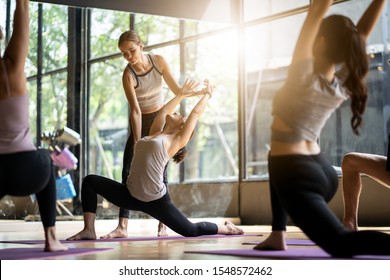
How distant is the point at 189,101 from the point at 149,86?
2.92 meters

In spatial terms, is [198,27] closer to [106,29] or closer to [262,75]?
[262,75]

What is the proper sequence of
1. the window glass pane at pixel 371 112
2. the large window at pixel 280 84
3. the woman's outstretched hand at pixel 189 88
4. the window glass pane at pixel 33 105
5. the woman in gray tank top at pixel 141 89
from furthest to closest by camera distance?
the window glass pane at pixel 33 105 → the large window at pixel 280 84 → the window glass pane at pixel 371 112 → the woman in gray tank top at pixel 141 89 → the woman's outstretched hand at pixel 189 88

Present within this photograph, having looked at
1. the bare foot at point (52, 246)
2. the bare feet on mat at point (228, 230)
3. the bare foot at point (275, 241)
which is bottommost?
the bare feet on mat at point (228, 230)

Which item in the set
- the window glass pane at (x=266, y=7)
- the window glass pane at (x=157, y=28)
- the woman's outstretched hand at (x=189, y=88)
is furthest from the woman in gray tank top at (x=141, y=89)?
the window glass pane at (x=157, y=28)

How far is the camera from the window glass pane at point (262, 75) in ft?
22.6

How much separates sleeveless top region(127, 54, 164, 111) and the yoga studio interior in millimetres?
2051

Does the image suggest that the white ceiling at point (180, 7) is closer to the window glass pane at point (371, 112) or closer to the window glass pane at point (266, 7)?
the window glass pane at point (266, 7)

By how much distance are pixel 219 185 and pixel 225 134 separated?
888 mm

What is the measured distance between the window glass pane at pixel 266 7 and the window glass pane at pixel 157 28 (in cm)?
86

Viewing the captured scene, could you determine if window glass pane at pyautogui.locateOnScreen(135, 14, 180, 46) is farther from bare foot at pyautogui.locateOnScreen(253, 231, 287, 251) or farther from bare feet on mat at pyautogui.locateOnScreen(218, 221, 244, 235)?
bare foot at pyautogui.locateOnScreen(253, 231, 287, 251)

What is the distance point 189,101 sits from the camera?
7.33 m

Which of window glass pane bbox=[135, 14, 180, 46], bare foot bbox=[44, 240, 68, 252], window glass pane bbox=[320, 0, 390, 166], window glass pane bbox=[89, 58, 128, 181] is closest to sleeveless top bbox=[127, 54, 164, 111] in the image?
bare foot bbox=[44, 240, 68, 252]

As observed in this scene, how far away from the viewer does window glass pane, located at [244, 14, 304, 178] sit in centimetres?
689

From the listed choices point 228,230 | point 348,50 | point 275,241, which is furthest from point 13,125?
point 228,230
